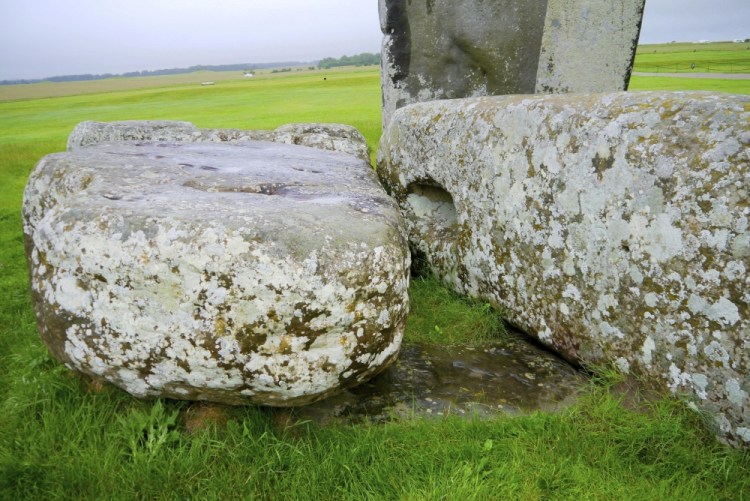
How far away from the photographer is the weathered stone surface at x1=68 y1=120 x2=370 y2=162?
6.09 m

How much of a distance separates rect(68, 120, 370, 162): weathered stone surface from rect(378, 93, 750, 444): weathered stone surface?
200 cm

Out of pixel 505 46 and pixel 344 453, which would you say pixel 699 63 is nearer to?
pixel 505 46

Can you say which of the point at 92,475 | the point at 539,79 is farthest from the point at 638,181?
the point at 539,79

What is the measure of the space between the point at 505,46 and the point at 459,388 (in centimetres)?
571

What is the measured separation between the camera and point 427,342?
3.95 meters

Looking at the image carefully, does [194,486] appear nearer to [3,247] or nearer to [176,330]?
[176,330]

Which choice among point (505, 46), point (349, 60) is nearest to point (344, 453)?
point (505, 46)

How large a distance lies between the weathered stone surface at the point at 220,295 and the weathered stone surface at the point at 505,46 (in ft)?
17.0

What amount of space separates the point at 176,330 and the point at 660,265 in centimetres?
248

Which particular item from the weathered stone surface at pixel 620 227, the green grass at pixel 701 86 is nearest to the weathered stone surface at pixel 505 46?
the weathered stone surface at pixel 620 227

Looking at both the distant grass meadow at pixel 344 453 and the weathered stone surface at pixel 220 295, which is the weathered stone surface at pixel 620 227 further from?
the weathered stone surface at pixel 220 295

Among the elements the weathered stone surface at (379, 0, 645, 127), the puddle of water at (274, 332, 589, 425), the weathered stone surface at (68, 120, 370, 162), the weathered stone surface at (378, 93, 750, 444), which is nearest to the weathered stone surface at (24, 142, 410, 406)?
the puddle of water at (274, 332, 589, 425)

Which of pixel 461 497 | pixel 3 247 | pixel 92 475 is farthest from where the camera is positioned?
pixel 3 247

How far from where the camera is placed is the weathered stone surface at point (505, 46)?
23.7 ft
